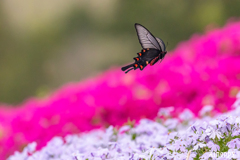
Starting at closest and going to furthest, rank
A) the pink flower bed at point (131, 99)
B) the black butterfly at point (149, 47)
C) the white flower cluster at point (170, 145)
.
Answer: the white flower cluster at point (170, 145)
the black butterfly at point (149, 47)
the pink flower bed at point (131, 99)

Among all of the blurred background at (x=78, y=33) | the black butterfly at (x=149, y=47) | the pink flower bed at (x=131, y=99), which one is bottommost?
the black butterfly at (x=149, y=47)

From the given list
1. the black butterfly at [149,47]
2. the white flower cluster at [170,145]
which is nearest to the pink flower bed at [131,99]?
the white flower cluster at [170,145]

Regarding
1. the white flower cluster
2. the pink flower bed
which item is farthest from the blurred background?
the white flower cluster

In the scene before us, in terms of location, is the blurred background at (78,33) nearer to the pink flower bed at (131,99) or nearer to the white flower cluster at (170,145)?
the pink flower bed at (131,99)

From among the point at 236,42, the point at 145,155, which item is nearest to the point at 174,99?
the point at 236,42

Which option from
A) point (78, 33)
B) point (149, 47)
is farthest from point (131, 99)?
point (78, 33)

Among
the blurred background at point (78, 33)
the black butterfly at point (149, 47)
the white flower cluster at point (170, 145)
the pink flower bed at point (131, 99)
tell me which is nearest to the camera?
the white flower cluster at point (170, 145)

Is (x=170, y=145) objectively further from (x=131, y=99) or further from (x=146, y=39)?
(x=131, y=99)

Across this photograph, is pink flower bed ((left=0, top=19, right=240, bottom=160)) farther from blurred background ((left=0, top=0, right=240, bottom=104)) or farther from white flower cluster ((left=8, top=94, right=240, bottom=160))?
blurred background ((left=0, top=0, right=240, bottom=104))

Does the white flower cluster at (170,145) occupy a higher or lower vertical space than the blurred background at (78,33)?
lower
